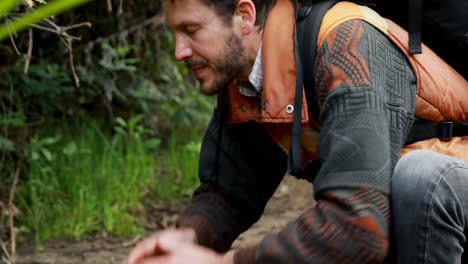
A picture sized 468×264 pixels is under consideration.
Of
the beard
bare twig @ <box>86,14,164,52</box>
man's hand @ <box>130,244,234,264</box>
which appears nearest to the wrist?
man's hand @ <box>130,244,234,264</box>

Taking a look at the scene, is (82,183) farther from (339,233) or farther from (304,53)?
(339,233)

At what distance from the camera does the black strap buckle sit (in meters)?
2.17

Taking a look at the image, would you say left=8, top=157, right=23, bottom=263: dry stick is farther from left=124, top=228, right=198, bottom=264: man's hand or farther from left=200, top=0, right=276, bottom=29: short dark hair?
left=200, top=0, right=276, bottom=29: short dark hair

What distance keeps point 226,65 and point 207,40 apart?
0.08 metres

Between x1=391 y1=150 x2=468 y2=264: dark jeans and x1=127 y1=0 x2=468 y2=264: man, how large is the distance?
0.05m

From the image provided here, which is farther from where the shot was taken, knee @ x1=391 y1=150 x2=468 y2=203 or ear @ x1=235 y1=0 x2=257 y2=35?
ear @ x1=235 y1=0 x2=257 y2=35

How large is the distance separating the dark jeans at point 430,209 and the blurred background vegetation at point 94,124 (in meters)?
1.78

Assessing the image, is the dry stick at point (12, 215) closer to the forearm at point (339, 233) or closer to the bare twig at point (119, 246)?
the bare twig at point (119, 246)

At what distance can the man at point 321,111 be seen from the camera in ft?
6.27

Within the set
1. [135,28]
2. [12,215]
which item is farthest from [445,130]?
[135,28]

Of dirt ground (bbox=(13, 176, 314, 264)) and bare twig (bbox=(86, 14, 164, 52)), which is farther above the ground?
bare twig (bbox=(86, 14, 164, 52))

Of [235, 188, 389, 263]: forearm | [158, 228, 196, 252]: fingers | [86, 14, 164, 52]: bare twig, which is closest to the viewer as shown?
[235, 188, 389, 263]: forearm

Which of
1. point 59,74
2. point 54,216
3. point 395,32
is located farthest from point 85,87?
point 395,32

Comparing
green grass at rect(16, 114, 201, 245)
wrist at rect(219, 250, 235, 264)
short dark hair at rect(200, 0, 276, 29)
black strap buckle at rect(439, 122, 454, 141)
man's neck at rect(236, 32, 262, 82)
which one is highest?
short dark hair at rect(200, 0, 276, 29)
